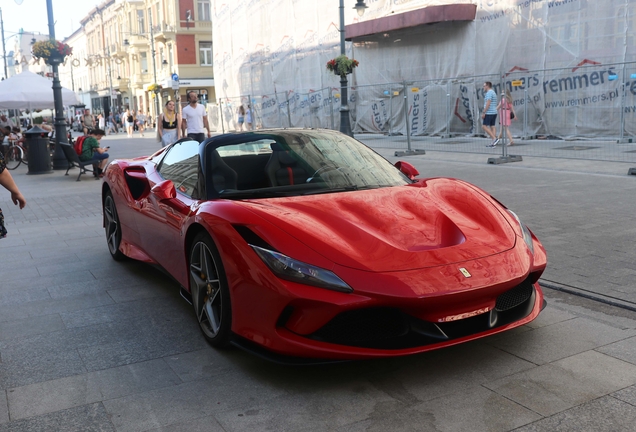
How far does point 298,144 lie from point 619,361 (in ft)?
8.00

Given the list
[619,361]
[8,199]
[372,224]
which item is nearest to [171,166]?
[372,224]

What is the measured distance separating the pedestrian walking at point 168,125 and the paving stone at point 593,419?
36.3 ft

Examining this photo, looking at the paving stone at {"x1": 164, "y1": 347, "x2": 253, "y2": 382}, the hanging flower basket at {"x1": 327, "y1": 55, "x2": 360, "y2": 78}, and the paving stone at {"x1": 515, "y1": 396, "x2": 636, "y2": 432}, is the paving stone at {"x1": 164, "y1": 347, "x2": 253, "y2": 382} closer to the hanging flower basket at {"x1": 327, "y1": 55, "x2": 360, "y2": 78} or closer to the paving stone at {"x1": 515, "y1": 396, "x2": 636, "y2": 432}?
the paving stone at {"x1": 515, "y1": 396, "x2": 636, "y2": 432}

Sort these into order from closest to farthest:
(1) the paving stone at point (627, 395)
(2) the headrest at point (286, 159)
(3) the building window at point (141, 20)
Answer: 1. (1) the paving stone at point (627, 395)
2. (2) the headrest at point (286, 159)
3. (3) the building window at point (141, 20)

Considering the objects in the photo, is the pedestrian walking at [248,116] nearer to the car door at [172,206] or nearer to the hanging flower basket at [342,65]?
the hanging flower basket at [342,65]

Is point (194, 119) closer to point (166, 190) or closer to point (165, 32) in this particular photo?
point (166, 190)

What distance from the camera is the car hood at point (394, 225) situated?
3322 millimetres

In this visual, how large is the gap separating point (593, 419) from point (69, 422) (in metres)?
2.25

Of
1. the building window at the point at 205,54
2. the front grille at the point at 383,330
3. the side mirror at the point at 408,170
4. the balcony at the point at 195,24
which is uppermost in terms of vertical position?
the balcony at the point at 195,24

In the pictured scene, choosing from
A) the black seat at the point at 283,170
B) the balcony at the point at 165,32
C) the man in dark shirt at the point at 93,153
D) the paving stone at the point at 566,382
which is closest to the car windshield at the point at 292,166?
the black seat at the point at 283,170

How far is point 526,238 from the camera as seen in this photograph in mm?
3852

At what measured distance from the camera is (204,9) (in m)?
56.4

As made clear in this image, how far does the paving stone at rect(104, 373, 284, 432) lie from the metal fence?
1135 cm

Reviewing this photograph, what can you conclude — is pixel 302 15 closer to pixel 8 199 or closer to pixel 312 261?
pixel 8 199
